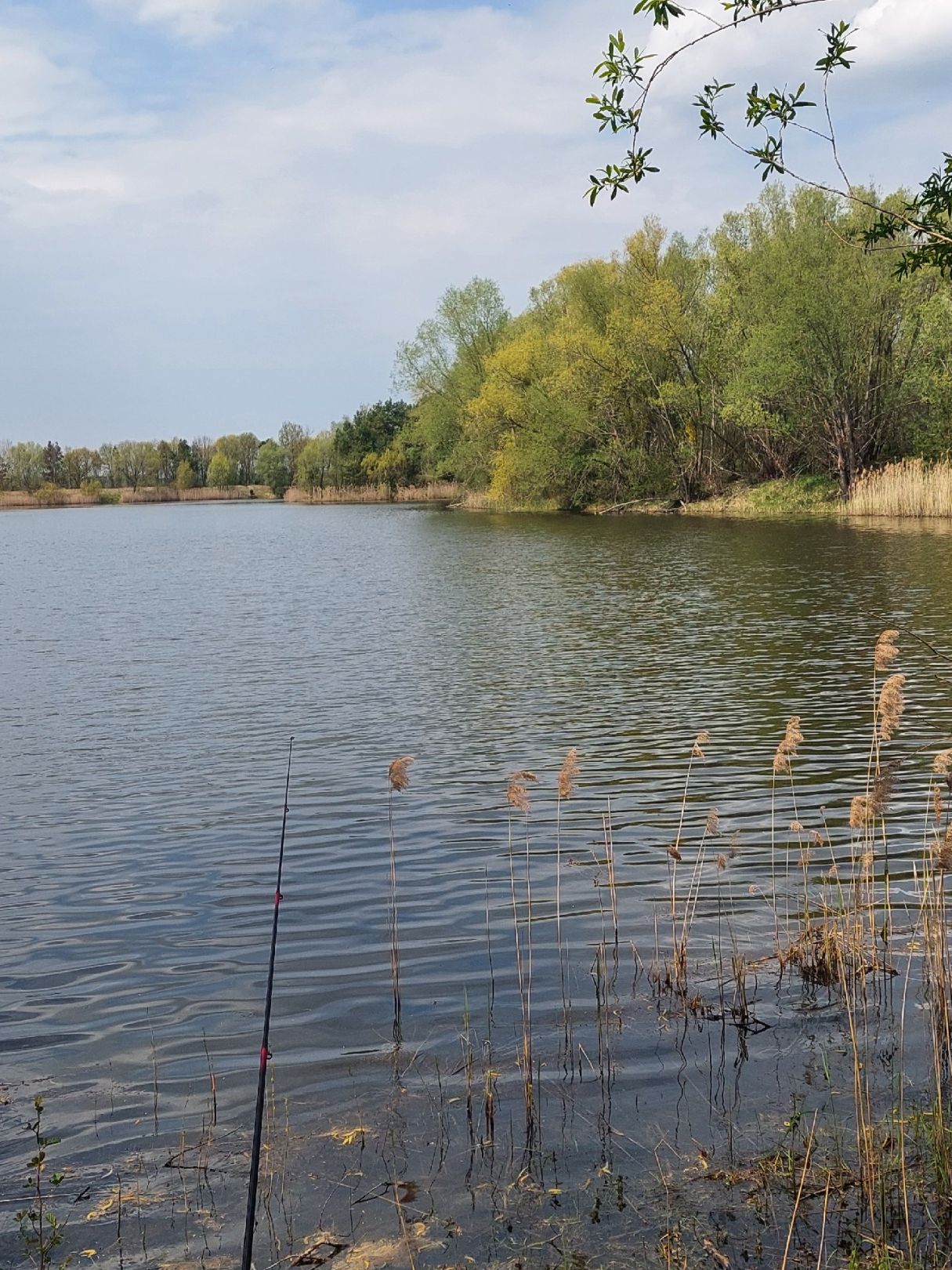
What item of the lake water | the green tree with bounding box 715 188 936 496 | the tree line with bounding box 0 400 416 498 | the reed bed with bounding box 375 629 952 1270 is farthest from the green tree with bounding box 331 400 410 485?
the reed bed with bounding box 375 629 952 1270

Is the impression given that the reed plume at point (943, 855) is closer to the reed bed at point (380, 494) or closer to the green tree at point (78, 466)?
the reed bed at point (380, 494)

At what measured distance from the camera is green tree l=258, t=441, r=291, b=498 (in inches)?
5458

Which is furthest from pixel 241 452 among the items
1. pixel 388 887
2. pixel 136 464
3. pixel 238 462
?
pixel 388 887

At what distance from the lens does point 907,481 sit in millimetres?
43094

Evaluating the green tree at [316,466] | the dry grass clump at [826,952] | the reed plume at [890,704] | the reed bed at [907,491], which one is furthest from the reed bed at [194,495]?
the reed plume at [890,704]

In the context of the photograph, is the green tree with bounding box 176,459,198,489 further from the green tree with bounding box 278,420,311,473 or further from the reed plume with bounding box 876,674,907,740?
the reed plume with bounding box 876,674,907,740

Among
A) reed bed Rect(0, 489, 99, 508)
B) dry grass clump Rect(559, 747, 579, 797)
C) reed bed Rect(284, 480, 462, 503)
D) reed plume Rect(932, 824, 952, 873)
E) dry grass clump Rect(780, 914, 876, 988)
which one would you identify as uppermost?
reed bed Rect(0, 489, 99, 508)

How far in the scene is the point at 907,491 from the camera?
1690 inches

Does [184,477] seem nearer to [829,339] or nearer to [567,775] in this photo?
[829,339]

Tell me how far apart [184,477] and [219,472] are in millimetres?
5754

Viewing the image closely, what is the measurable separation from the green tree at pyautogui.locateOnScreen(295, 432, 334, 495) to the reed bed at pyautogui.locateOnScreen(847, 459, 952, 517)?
7478 centimetres

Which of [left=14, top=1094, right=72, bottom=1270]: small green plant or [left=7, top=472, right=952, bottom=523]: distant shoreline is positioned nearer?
[left=14, top=1094, right=72, bottom=1270]: small green plant

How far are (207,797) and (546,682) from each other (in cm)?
680

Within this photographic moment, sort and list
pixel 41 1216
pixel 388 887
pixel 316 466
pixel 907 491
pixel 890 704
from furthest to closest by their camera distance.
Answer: pixel 316 466, pixel 907 491, pixel 388 887, pixel 890 704, pixel 41 1216
